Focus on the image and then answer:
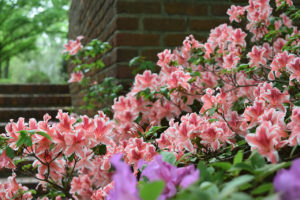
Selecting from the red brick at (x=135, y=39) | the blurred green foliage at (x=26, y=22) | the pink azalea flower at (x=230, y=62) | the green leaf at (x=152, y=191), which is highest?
the blurred green foliage at (x=26, y=22)

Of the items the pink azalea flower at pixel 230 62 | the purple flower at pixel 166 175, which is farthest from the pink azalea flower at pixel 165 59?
the purple flower at pixel 166 175

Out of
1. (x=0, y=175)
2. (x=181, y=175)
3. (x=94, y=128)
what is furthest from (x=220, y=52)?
(x=0, y=175)

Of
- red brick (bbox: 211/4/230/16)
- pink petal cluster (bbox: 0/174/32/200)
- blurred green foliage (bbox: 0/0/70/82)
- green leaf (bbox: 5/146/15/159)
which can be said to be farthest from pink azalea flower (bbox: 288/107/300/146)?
blurred green foliage (bbox: 0/0/70/82)

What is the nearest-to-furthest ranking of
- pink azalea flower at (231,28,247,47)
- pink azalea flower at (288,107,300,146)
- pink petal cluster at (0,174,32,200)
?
pink azalea flower at (288,107,300,146), pink petal cluster at (0,174,32,200), pink azalea flower at (231,28,247,47)

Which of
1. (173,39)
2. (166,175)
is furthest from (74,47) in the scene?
(166,175)

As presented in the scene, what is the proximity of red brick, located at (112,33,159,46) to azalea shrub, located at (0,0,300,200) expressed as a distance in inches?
12.2

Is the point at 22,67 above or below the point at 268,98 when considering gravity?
above

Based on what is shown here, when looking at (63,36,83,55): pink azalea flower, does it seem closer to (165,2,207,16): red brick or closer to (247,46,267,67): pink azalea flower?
(165,2,207,16): red brick

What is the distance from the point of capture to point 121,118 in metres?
1.64

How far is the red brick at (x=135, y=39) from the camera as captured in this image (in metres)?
2.07

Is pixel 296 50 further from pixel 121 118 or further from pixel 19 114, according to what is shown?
pixel 19 114

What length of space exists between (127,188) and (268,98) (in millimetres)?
825

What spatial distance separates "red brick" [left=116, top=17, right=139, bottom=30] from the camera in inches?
80.5

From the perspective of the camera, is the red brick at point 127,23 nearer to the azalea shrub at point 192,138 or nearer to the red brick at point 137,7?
the red brick at point 137,7
